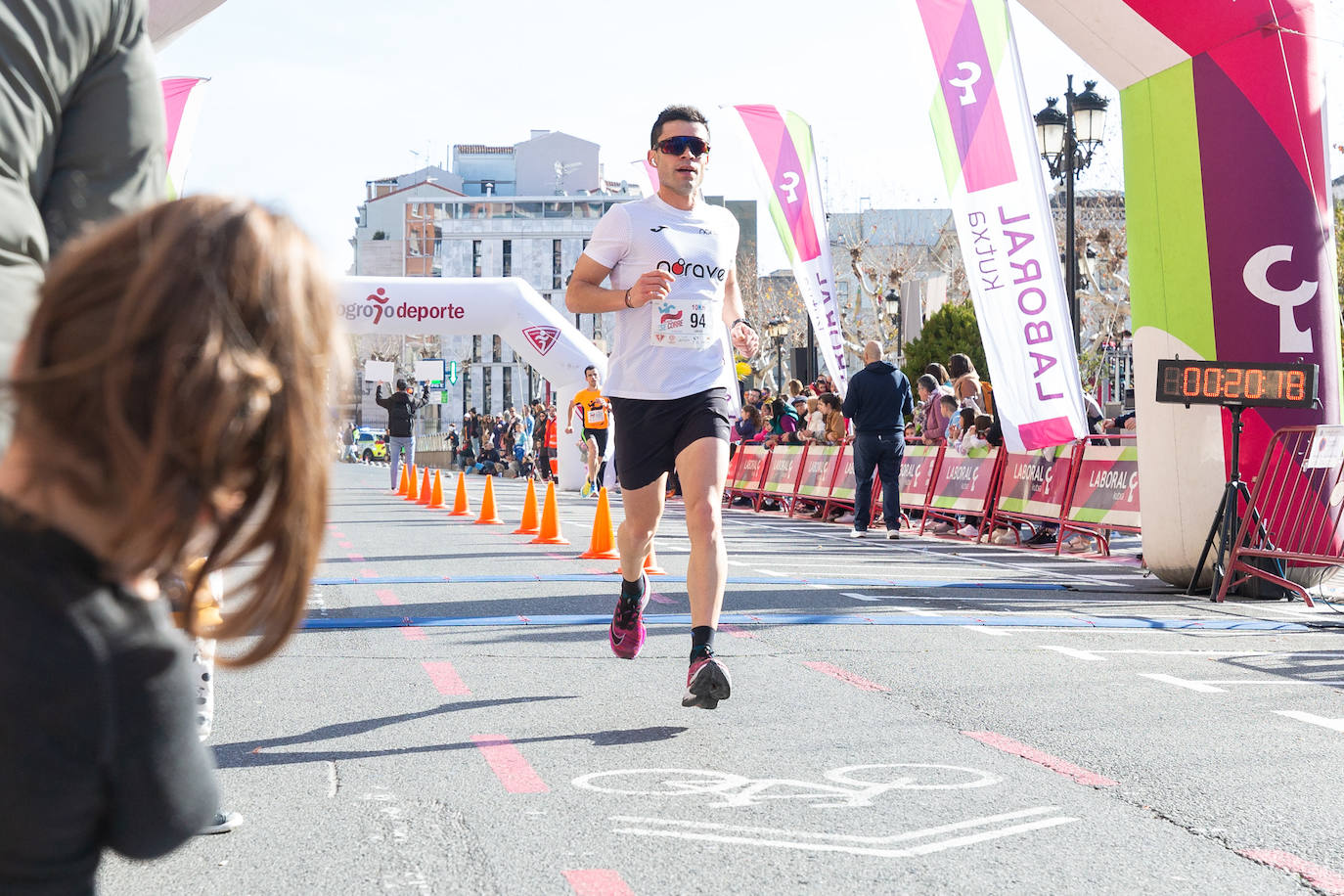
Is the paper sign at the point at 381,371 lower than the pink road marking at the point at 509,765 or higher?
higher

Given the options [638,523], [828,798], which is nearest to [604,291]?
[638,523]

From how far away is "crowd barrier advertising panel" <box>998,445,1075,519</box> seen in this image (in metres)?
14.5

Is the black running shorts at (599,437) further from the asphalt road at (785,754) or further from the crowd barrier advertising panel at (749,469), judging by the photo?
the asphalt road at (785,754)

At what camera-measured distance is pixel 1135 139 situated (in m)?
10.5

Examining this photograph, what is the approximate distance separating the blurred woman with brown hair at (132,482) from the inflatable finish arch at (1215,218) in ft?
30.7

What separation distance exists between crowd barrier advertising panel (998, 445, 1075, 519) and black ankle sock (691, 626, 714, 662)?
9703 mm

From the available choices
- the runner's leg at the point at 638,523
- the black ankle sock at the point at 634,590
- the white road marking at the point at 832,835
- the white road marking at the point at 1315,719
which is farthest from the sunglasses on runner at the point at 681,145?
the white road marking at the point at 1315,719

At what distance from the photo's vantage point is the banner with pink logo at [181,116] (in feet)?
39.3

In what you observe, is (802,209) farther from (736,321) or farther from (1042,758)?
(1042,758)

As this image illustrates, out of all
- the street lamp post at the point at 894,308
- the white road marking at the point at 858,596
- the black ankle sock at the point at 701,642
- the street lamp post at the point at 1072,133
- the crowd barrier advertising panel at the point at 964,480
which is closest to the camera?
the black ankle sock at the point at 701,642

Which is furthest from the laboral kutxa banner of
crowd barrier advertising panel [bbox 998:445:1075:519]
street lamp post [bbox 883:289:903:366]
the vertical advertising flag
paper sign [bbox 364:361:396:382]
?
paper sign [bbox 364:361:396:382]

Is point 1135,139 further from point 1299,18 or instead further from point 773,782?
point 773,782

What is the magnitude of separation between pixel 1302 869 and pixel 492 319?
26.6 meters

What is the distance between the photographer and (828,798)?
412 centimetres
